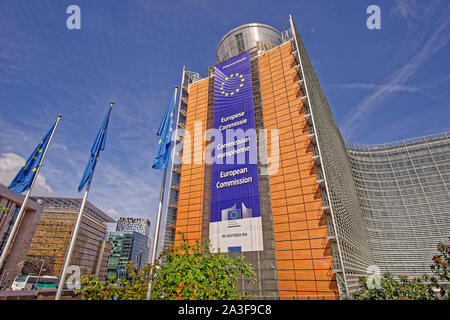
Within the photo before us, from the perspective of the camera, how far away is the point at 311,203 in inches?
1216

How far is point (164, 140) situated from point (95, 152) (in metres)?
6.11

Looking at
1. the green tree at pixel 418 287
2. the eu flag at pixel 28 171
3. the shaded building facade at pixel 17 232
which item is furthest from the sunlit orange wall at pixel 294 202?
the shaded building facade at pixel 17 232

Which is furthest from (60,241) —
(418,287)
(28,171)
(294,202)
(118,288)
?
(418,287)

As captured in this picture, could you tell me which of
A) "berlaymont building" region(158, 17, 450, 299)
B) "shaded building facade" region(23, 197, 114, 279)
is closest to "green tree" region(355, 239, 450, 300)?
"berlaymont building" region(158, 17, 450, 299)

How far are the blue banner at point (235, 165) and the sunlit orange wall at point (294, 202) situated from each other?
314 centimetres

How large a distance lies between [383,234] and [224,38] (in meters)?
74.4

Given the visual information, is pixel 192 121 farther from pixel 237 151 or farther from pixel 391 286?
pixel 391 286

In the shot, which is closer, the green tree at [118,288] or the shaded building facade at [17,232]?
the green tree at [118,288]

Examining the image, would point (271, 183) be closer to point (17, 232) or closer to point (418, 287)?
point (418, 287)

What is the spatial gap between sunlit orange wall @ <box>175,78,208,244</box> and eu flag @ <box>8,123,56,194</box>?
22.4m

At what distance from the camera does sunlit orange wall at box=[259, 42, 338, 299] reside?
90.0 feet

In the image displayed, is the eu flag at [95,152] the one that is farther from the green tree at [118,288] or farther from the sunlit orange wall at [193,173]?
the sunlit orange wall at [193,173]

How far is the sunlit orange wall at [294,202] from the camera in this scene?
27.4 meters

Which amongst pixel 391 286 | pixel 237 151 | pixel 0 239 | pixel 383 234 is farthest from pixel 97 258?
pixel 391 286
